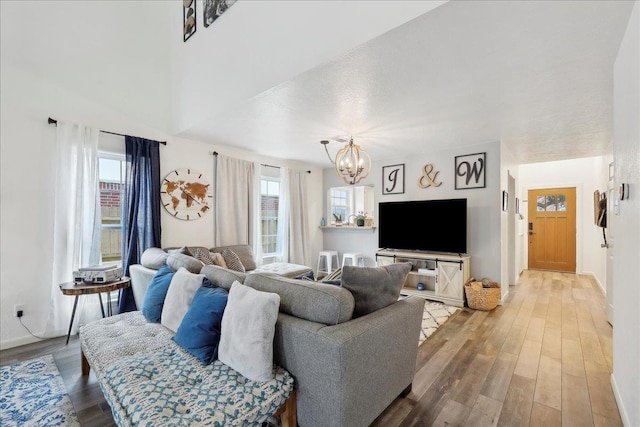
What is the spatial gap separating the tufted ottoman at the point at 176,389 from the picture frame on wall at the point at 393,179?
413 cm

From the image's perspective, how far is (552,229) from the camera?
6.79 m

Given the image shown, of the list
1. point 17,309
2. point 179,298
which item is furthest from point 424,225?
point 17,309

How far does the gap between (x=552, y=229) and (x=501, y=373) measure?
6.06 m

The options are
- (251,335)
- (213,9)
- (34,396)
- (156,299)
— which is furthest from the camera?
(213,9)

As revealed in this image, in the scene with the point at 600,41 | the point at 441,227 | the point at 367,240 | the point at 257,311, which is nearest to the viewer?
the point at 257,311

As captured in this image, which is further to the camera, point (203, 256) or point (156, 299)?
point (203, 256)

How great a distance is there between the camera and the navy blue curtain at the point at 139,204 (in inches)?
135

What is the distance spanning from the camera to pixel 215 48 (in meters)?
3.14

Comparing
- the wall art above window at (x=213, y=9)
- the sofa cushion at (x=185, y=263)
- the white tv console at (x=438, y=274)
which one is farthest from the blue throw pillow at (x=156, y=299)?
the white tv console at (x=438, y=274)

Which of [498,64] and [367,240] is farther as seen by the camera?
[367,240]

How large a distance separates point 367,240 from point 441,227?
1598 millimetres

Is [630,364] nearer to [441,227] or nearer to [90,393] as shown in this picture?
[441,227]

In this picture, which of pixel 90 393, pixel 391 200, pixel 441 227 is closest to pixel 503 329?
pixel 441 227

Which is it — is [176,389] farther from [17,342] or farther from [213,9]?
[213,9]
